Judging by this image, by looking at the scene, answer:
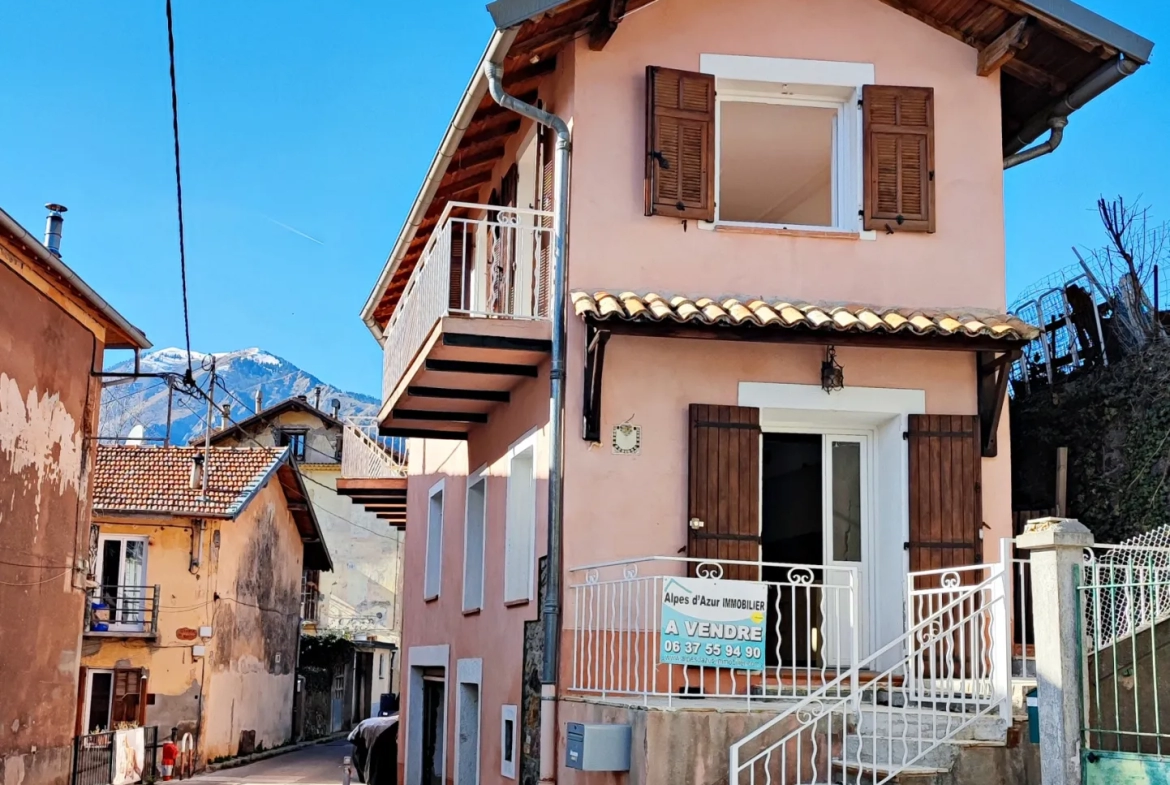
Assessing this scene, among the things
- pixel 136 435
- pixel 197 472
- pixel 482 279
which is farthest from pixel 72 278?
pixel 136 435

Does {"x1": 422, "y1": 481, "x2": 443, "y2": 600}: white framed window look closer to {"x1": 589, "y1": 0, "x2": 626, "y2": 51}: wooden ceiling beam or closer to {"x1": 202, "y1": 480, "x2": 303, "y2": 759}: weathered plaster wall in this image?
{"x1": 589, "y1": 0, "x2": 626, "y2": 51}: wooden ceiling beam

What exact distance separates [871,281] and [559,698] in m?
4.42

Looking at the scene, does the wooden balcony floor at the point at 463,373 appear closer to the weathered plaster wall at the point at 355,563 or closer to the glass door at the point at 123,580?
the glass door at the point at 123,580

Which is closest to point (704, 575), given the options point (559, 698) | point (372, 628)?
point (559, 698)

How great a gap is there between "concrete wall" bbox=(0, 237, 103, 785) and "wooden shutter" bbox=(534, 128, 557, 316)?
6.27m

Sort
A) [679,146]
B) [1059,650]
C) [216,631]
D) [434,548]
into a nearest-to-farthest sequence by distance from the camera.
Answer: [1059,650], [679,146], [434,548], [216,631]

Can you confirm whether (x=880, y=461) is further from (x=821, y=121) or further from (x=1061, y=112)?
(x=1061, y=112)

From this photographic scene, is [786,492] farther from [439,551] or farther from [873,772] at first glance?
[439,551]

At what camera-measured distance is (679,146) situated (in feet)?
39.3

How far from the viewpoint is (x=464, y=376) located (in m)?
13.0

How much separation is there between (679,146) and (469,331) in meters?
2.39

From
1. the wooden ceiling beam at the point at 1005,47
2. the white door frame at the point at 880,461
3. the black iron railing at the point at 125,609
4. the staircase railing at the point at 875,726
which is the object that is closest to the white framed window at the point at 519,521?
the white door frame at the point at 880,461

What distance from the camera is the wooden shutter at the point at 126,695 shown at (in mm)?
28688

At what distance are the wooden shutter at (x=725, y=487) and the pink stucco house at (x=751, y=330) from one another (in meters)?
0.02
